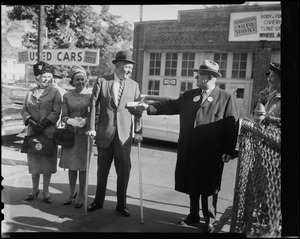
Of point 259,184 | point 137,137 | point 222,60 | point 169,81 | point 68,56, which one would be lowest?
point 259,184

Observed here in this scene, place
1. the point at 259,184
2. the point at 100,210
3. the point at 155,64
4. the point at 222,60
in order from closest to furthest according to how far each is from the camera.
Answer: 1. the point at 259,184
2. the point at 100,210
3. the point at 222,60
4. the point at 155,64

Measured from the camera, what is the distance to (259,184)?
284 cm

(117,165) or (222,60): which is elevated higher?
(222,60)

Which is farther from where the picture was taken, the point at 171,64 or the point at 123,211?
the point at 171,64

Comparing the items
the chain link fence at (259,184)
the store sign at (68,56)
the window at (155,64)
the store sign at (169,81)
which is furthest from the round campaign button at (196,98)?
the window at (155,64)

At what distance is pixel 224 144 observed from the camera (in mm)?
3891

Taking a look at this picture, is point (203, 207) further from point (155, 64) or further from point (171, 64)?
point (155, 64)

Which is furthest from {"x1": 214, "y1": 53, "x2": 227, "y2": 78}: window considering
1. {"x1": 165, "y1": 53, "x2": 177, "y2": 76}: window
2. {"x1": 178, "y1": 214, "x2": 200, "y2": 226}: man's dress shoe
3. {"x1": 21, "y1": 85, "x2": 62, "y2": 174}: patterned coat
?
{"x1": 178, "y1": 214, "x2": 200, "y2": 226}: man's dress shoe

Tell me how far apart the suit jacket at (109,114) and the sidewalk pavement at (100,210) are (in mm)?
946

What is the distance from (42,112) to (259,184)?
306cm

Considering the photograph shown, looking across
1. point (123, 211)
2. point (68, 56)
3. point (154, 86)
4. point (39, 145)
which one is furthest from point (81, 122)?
point (154, 86)

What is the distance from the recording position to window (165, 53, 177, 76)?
18.3m
